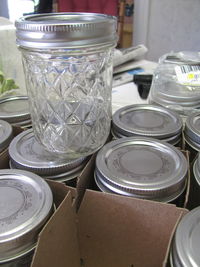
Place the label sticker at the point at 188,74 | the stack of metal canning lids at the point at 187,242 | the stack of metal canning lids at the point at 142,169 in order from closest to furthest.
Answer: the stack of metal canning lids at the point at 187,242
the stack of metal canning lids at the point at 142,169
the label sticker at the point at 188,74

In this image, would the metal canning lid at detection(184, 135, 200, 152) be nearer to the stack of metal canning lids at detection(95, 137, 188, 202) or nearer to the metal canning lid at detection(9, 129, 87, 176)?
the stack of metal canning lids at detection(95, 137, 188, 202)

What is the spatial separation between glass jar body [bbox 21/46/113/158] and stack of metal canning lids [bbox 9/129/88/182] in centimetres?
2

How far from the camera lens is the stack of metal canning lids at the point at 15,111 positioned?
0.65 metres

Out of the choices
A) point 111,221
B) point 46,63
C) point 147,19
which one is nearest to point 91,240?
point 111,221

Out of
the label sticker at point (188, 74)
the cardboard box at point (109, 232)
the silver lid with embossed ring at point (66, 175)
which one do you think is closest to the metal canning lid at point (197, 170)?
the cardboard box at point (109, 232)

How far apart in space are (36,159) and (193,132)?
0.32m

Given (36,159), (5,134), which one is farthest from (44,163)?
(5,134)

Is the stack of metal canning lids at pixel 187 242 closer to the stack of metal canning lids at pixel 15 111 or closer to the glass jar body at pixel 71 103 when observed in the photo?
the glass jar body at pixel 71 103

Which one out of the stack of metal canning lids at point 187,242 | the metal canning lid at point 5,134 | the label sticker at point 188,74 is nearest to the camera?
the stack of metal canning lids at point 187,242

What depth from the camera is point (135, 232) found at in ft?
1.50

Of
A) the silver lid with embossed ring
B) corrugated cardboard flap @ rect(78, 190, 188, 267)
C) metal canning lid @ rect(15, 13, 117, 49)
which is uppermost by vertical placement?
metal canning lid @ rect(15, 13, 117, 49)

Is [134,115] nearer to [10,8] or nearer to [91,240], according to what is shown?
[91,240]

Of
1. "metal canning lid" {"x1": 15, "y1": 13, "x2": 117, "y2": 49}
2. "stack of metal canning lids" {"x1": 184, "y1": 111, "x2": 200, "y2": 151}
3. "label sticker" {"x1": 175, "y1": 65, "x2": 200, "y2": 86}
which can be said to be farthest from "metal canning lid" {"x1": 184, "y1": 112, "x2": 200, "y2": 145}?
"metal canning lid" {"x1": 15, "y1": 13, "x2": 117, "y2": 49}

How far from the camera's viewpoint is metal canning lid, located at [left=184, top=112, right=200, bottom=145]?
0.57m
